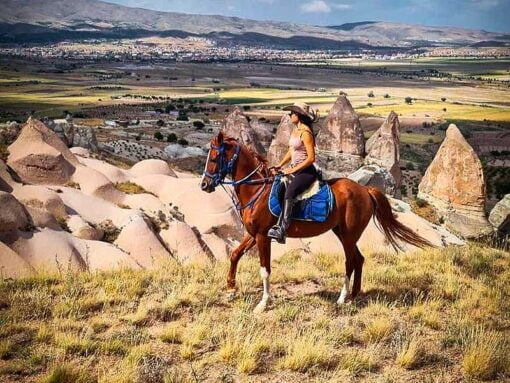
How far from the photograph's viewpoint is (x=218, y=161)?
707cm

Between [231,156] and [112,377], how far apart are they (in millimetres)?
3227

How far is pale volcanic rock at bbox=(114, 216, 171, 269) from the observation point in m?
15.2

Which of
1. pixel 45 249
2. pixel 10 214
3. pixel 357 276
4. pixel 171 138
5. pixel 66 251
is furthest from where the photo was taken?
pixel 171 138

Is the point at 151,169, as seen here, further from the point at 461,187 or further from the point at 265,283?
the point at 265,283

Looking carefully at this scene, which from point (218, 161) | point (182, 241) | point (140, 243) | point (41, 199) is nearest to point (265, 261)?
point (218, 161)

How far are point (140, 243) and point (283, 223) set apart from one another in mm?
9356

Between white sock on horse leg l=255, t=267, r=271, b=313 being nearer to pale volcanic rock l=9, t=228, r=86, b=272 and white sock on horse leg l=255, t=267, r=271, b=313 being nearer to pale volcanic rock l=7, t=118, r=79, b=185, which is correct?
pale volcanic rock l=9, t=228, r=86, b=272

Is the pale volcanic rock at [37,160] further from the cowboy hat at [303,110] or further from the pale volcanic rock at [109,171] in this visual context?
the cowboy hat at [303,110]

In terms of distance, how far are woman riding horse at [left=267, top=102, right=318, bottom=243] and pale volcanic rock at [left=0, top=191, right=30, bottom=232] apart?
28.3 feet

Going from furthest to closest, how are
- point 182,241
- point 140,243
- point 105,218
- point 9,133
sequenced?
1. point 9,133
2. point 105,218
3. point 182,241
4. point 140,243

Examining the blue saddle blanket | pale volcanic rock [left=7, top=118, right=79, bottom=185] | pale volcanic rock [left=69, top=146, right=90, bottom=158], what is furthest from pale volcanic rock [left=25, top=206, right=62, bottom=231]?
the blue saddle blanket

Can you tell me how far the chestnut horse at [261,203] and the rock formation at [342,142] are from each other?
782 inches

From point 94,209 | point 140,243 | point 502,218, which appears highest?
point 94,209

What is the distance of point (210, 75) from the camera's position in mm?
177000
